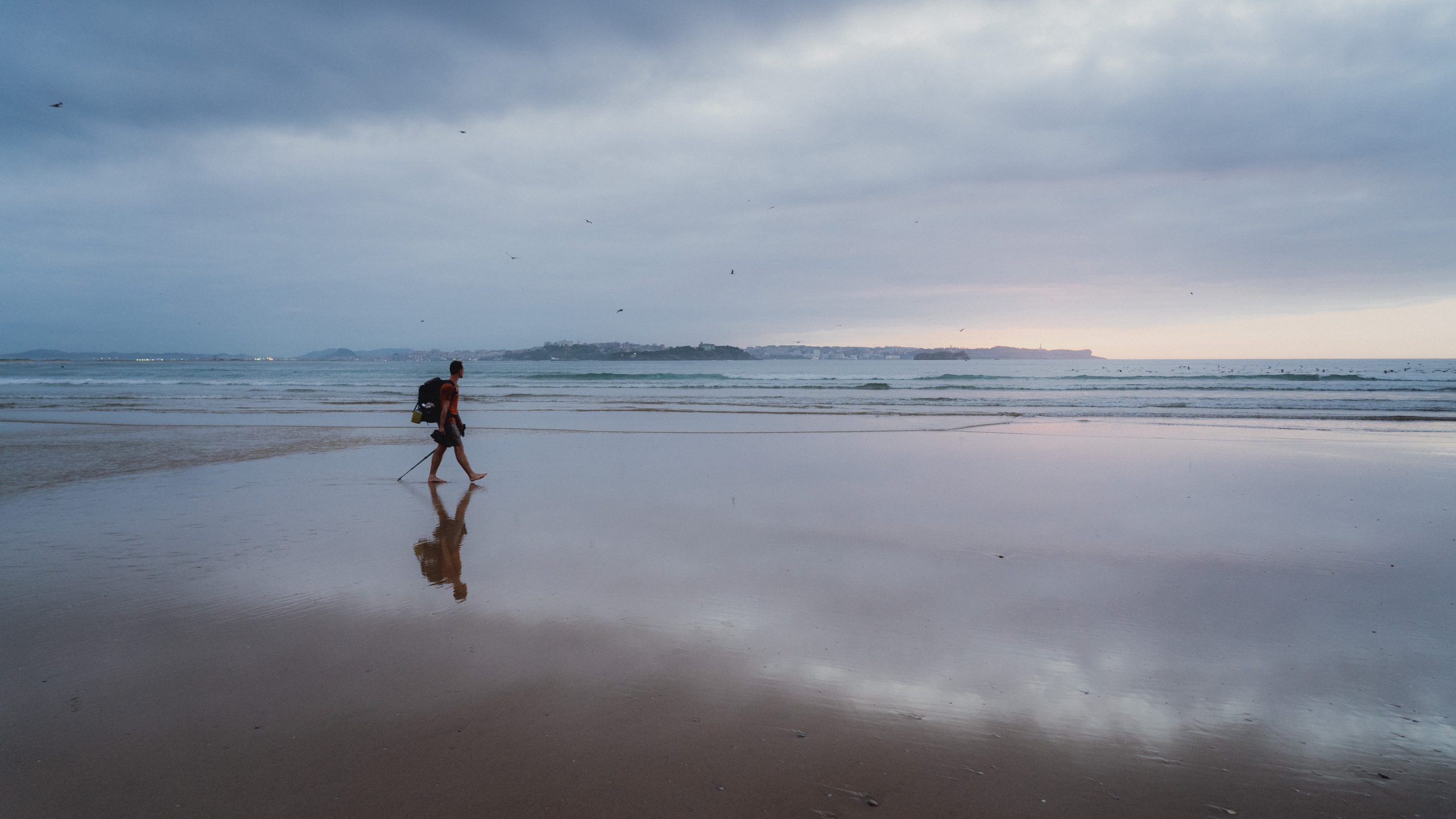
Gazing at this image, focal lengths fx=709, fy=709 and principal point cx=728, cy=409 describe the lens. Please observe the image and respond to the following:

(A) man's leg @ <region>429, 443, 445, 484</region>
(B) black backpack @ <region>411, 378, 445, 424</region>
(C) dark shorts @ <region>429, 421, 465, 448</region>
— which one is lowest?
(A) man's leg @ <region>429, 443, 445, 484</region>

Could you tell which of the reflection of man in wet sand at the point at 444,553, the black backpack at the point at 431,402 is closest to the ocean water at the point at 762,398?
the black backpack at the point at 431,402

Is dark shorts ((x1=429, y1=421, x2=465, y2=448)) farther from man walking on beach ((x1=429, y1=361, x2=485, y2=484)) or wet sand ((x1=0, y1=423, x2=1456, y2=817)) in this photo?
wet sand ((x1=0, y1=423, x2=1456, y2=817))

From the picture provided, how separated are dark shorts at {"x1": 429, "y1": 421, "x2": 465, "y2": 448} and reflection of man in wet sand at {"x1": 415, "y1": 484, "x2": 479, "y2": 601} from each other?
192 cm

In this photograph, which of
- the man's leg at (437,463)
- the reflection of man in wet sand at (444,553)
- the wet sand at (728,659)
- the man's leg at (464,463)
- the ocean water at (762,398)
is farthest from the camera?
the ocean water at (762,398)

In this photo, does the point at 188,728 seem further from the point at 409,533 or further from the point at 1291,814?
the point at 1291,814

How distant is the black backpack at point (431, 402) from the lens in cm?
984

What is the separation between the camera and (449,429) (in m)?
9.88

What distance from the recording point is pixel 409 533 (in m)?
6.90

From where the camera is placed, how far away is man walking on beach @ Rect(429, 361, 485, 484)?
32.0 ft

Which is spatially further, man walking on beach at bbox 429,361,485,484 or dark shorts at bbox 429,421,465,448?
dark shorts at bbox 429,421,465,448

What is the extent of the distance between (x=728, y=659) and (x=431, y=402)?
7.50m

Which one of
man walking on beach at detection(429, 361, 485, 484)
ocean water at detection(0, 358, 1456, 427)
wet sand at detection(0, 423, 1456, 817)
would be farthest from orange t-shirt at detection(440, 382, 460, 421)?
ocean water at detection(0, 358, 1456, 427)

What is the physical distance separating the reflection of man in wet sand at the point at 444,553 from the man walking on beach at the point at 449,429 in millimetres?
1736

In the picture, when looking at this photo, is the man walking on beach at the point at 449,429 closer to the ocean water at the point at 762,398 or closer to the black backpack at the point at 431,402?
the black backpack at the point at 431,402
